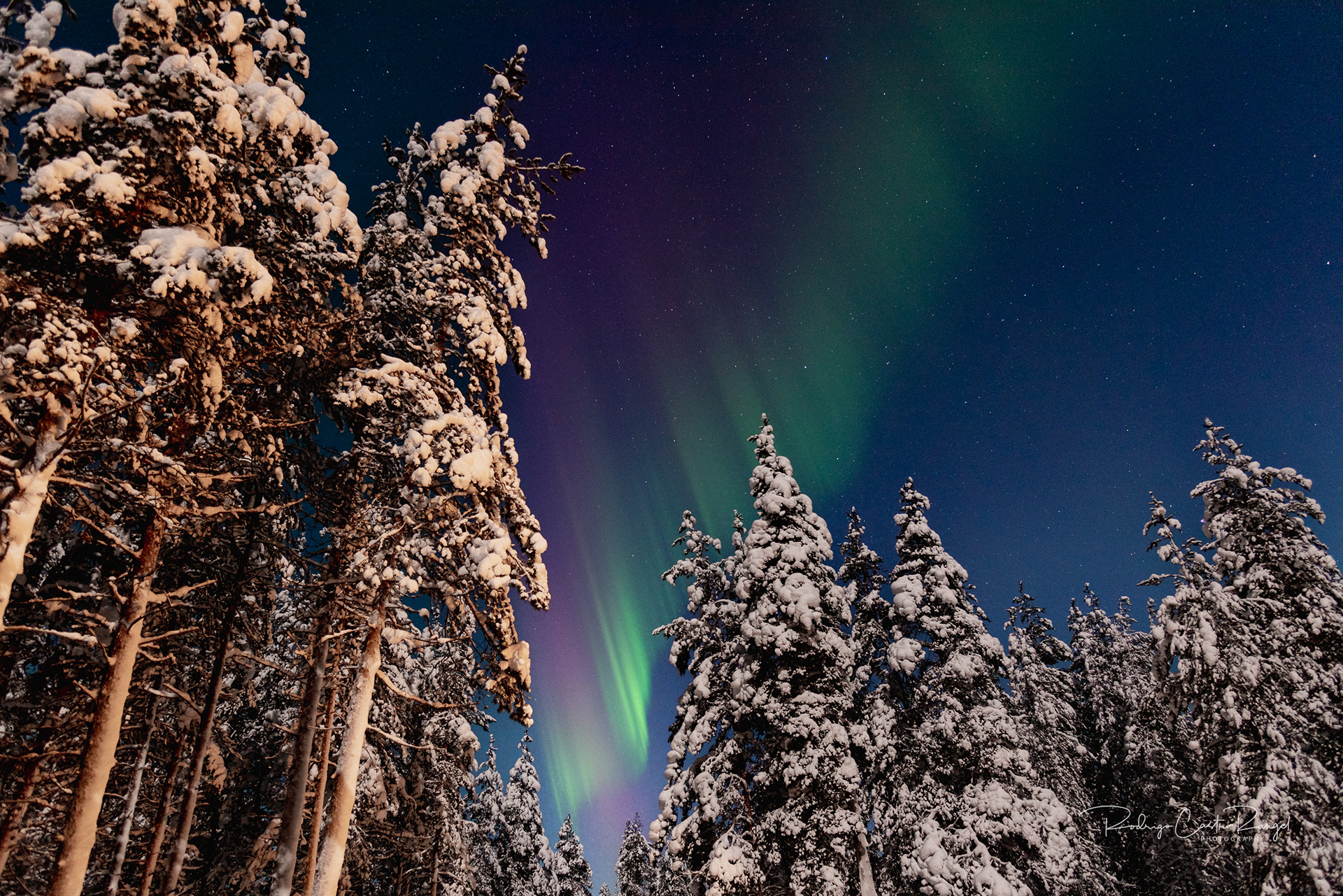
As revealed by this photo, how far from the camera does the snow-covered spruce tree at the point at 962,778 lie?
1572 centimetres

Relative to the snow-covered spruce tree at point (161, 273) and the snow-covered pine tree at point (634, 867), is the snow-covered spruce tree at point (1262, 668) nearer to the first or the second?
the snow-covered spruce tree at point (161, 273)

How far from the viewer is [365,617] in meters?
10.1

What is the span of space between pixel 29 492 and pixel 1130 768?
36.6m

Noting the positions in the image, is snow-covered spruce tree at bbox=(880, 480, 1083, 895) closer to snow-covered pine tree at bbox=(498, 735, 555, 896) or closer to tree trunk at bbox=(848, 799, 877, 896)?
tree trunk at bbox=(848, 799, 877, 896)

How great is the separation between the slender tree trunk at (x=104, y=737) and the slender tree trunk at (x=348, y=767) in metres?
2.61

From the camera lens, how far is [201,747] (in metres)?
10.8

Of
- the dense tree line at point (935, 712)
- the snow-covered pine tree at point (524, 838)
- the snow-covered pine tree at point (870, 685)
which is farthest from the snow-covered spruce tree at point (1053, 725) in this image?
the snow-covered pine tree at point (524, 838)

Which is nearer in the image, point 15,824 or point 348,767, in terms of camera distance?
point 348,767

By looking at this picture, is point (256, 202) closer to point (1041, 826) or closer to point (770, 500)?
point (770, 500)

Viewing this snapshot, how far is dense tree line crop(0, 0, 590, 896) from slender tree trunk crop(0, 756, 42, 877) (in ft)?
Answer: 0.32

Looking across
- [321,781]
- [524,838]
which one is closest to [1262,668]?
[321,781]

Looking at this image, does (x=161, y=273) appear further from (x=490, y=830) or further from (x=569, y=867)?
(x=569, y=867)

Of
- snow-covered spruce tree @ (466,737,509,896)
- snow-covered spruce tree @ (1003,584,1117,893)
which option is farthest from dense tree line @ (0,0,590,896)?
snow-covered spruce tree @ (466,737,509,896)

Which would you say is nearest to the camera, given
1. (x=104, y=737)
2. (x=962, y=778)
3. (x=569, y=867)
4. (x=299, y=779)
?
(x=104, y=737)
